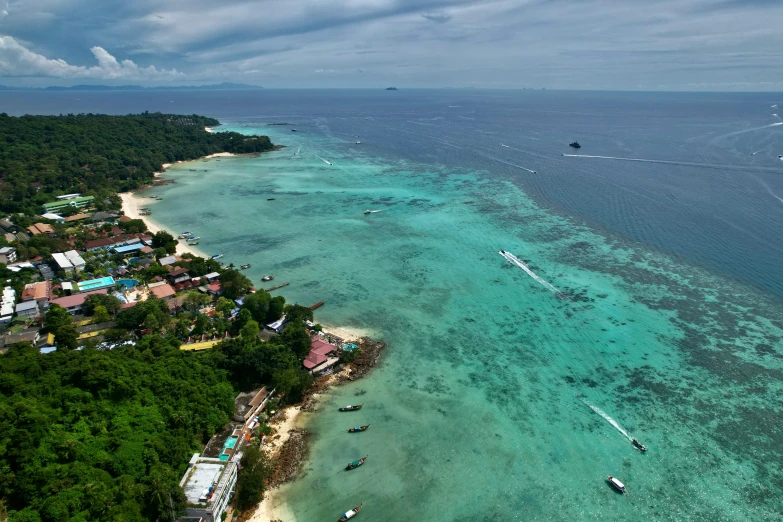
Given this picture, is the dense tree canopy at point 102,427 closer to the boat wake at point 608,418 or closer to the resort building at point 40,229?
the boat wake at point 608,418

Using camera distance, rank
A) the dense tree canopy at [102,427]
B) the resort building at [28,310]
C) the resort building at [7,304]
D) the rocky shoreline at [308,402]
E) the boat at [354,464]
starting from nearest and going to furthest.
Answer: the dense tree canopy at [102,427] → the rocky shoreline at [308,402] → the boat at [354,464] → the resort building at [7,304] → the resort building at [28,310]

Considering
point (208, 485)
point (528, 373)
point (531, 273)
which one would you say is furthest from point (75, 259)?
point (531, 273)

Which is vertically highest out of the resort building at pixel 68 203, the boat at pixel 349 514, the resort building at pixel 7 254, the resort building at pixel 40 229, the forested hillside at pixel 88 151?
the forested hillside at pixel 88 151

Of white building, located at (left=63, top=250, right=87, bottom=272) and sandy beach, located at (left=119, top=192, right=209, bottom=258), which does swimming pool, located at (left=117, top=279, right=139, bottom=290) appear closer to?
white building, located at (left=63, top=250, right=87, bottom=272)

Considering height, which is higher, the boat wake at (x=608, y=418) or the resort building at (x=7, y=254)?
the resort building at (x=7, y=254)

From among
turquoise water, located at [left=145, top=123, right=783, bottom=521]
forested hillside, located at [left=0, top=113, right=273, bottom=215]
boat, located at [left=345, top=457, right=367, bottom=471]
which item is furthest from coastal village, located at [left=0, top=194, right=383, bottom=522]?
forested hillside, located at [left=0, top=113, right=273, bottom=215]

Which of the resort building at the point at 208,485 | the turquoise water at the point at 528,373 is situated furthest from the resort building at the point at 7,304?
the resort building at the point at 208,485

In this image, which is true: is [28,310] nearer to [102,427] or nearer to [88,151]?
[102,427]

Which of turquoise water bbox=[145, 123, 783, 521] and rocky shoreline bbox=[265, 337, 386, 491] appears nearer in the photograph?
turquoise water bbox=[145, 123, 783, 521]

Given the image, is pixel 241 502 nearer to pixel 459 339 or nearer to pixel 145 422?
pixel 145 422
